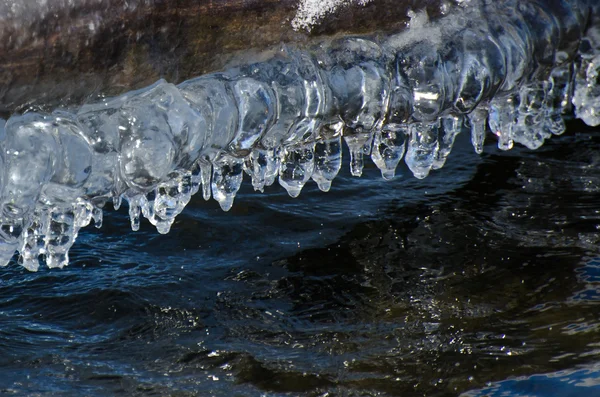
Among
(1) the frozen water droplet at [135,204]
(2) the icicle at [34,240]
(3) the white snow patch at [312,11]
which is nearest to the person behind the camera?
(2) the icicle at [34,240]

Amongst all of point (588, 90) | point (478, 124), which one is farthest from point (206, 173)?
point (588, 90)

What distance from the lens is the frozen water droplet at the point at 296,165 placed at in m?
3.51

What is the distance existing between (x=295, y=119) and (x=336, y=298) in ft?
2.48

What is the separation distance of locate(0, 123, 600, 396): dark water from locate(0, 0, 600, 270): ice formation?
0.39m

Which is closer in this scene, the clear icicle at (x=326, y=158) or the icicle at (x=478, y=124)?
the clear icicle at (x=326, y=158)

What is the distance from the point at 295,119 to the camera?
10.9ft

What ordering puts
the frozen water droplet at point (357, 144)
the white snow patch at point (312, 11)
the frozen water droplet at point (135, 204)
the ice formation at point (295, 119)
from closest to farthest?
1. the ice formation at point (295, 119)
2. the frozen water droplet at point (135, 204)
3. the white snow patch at point (312, 11)
4. the frozen water droplet at point (357, 144)

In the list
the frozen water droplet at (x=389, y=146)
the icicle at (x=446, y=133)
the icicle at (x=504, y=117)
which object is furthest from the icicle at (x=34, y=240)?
the icicle at (x=504, y=117)

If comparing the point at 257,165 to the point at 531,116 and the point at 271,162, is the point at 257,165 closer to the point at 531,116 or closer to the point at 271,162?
the point at 271,162

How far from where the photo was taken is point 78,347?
3201 millimetres

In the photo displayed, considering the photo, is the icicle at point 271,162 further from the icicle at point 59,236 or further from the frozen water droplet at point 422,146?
the icicle at point 59,236

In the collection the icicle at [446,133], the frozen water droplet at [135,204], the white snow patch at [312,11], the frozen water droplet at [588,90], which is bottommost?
the frozen water droplet at [135,204]

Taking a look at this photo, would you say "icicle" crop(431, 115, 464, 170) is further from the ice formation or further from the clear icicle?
the clear icicle

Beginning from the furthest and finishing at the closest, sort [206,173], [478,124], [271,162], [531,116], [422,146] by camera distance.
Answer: [531,116]
[478,124]
[422,146]
[271,162]
[206,173]
